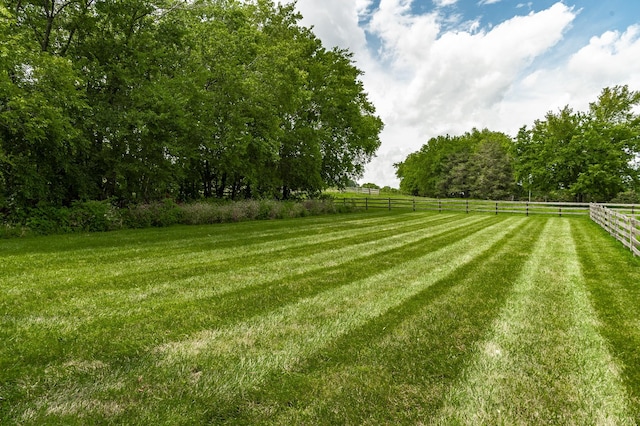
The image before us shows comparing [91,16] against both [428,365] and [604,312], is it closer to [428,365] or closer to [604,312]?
[428,365]

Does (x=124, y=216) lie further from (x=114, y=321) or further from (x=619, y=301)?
(x=619, y=301)

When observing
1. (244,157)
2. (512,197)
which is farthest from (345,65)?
(512,197)

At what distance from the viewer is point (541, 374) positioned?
286 centimetres

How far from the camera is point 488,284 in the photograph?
572 cm

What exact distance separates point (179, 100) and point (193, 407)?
1300 centimetres

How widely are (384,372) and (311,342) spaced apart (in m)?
0.83

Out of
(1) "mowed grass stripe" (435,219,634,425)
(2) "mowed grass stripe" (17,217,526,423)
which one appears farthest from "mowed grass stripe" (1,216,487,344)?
(1) "mowed grass stripe" (435,219,634,425)

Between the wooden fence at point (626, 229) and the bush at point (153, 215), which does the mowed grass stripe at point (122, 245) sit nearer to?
the bush at point (153, 215)

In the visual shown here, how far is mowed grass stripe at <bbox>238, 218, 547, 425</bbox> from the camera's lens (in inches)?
89.6

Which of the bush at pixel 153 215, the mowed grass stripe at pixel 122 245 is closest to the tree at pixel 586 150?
the mowed grass stripe at pixel 122 245

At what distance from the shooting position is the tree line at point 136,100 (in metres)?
10.0

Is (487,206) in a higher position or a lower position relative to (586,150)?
lower

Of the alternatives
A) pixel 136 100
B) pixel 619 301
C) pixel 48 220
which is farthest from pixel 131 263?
pixel 136 100

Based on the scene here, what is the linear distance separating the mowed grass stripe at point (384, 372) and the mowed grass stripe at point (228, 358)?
0.56 ft
